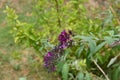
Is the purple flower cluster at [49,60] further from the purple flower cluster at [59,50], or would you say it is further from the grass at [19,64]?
the grass at [19,64]

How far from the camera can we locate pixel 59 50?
3.08 m

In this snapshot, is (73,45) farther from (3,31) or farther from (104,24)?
(3,31)

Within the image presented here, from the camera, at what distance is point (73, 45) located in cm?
316

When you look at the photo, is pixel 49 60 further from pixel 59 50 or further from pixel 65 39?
pixel 65 39

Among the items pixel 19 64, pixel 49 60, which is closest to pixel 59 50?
pixel 49 60

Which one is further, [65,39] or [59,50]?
[59,50]

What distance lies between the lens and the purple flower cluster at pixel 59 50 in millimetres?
2975

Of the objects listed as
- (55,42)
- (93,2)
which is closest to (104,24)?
→ (55,42)

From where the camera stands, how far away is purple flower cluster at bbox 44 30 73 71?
297 centimetres

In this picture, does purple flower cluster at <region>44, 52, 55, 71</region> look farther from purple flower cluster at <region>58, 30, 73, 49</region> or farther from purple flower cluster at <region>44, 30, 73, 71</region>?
purple flower cluster at <region>58, 30, 73, 49</region>

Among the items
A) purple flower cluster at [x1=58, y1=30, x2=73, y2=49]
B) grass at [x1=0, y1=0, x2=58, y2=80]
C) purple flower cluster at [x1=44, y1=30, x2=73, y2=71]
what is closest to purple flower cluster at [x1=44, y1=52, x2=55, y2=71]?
purple flower cluster at [x1=44, y1=30, x2=73, y2=71]

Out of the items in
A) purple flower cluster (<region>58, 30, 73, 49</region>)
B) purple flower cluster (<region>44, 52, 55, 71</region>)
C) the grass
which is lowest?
the grass

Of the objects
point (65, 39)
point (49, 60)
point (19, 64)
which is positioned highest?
point (65, 39)

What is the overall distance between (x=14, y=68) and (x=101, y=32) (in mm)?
1117
